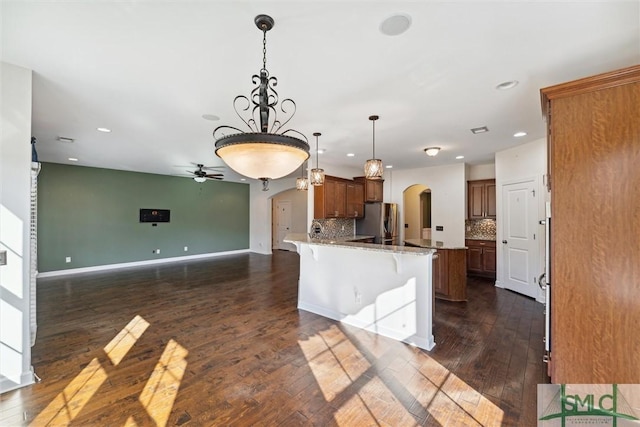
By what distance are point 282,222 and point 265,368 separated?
8.71m

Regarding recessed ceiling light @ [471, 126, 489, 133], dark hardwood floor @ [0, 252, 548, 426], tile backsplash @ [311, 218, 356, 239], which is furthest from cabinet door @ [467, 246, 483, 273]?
recessed ceiling light @ [471, 126, 489, 133]

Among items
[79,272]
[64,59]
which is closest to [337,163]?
[64,59]

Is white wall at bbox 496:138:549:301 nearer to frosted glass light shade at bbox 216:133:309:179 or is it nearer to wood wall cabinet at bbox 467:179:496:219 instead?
wood wall cabinet at bbox 467:179:496:219

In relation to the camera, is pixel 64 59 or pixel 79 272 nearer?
pixel 64 59

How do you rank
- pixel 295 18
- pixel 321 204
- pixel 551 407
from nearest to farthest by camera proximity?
pixel 295 18
pixel 551 407
pixel 321 204

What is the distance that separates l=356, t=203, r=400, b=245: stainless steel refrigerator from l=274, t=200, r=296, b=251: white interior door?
425 cm

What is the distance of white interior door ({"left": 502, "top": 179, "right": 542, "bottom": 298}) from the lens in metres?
4.70

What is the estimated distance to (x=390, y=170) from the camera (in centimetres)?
750

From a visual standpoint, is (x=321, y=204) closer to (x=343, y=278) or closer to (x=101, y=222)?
(x=343, y=278)

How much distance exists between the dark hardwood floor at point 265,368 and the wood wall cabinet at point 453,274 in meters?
0.21

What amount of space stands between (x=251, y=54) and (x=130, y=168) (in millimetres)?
6766

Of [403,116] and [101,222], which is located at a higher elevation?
[403,116]

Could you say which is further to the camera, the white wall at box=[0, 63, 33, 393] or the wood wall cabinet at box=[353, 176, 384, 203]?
the wood wall cabinet at box=[353, 176, 384, 203]

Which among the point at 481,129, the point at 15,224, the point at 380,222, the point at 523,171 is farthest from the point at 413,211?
the point at 15,224
